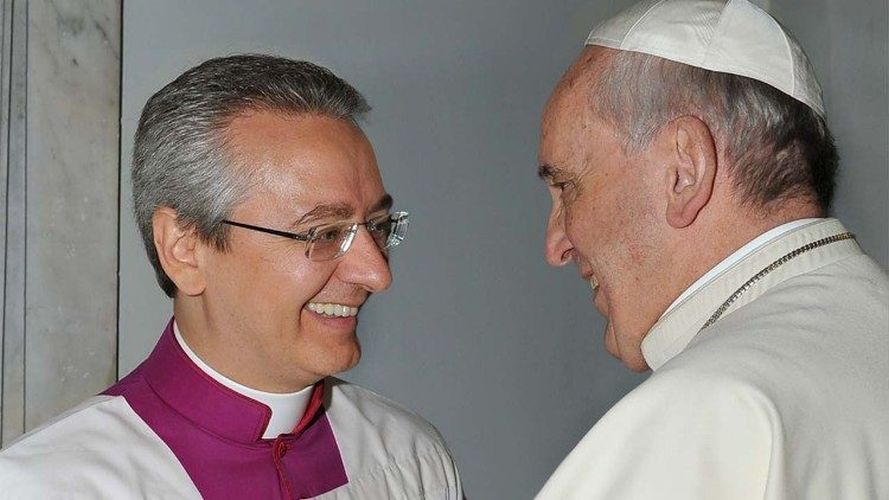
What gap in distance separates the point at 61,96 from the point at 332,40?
0.95 m

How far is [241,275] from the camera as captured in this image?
238 cm

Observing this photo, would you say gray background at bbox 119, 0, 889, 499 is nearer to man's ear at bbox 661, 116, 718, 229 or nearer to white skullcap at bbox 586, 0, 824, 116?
white skullcap at bbox 586, 0, 824, 116

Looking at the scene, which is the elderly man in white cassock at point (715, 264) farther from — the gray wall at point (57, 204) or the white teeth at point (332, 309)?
the gray wall at point (57, 204)

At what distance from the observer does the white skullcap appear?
199 centimetres

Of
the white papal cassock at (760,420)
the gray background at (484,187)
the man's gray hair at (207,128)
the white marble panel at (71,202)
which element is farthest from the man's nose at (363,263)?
the gray background at (484,187)

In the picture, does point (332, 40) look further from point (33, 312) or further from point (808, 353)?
point (808, 353)

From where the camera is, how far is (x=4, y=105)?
10.2ft

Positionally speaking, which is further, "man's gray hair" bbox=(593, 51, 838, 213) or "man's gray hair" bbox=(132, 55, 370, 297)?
"man's gray hair" bbox=(132, 55, 370, 297)

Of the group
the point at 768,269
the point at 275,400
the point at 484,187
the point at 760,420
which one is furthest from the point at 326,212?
the point at 484,187

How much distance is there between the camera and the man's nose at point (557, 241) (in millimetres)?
2188

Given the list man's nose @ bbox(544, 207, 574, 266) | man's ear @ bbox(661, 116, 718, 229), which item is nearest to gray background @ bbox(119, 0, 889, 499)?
man's nose @ bbox(544, 207, 574, 266)

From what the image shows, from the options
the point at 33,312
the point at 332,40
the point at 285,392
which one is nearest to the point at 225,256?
the point at 285,392

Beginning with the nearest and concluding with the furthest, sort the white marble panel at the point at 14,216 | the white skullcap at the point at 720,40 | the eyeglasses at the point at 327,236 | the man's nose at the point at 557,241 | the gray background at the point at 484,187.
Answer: the white skullcap at the point at 720,40 → the man's nose at the point at 557,241 → the eyeglasses at the point at 327,236 → the white marble panel at the point at 14,216 → the gray background at the point at 484,187

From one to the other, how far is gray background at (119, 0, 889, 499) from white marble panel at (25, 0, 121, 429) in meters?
0.38
